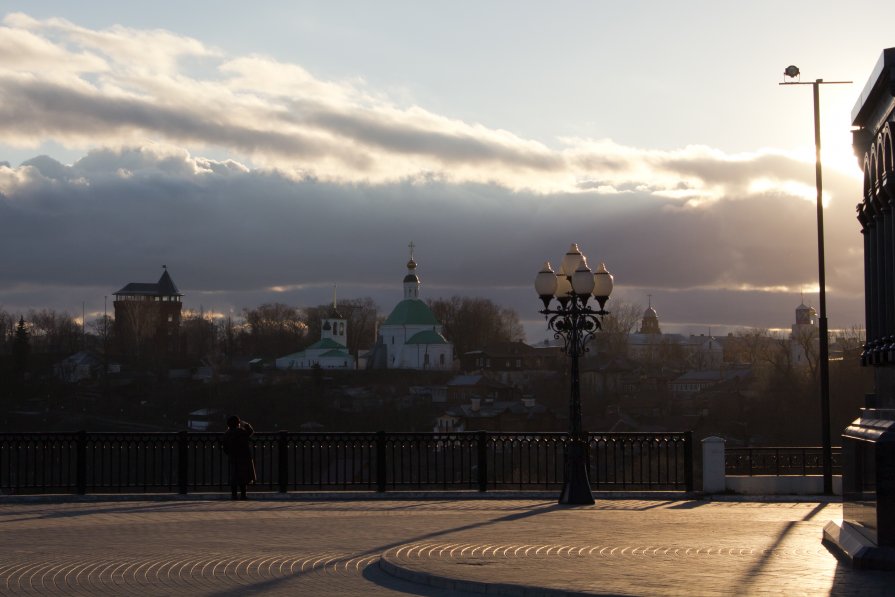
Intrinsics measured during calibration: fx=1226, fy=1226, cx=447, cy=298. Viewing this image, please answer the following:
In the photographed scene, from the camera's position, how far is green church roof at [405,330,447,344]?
150875 millimetres

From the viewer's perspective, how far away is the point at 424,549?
12.9 meters

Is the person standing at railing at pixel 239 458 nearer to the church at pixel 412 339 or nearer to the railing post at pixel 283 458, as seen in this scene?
the railing post at pixel 283 458

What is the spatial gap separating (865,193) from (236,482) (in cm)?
1135

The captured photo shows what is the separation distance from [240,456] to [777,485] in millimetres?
8938

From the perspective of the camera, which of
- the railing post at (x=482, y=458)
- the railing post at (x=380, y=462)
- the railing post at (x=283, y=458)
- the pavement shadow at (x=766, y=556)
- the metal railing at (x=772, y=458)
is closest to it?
the pavement shadow at (x=766, y=556)

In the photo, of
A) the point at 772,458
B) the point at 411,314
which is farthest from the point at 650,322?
the point at 772,458

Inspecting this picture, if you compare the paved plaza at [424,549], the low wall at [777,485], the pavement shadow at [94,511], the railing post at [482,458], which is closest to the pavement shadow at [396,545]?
the paved plaza at [424,549]

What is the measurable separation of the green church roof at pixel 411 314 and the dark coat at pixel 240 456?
133727 millimetres

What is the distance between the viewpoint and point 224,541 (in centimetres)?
1416

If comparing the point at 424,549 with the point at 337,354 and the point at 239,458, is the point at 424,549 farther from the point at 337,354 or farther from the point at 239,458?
the point at 337,354

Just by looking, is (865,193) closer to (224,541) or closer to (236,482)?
(224,541)

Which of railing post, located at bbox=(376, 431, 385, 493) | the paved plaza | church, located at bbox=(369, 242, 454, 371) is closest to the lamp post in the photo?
the paved plaza

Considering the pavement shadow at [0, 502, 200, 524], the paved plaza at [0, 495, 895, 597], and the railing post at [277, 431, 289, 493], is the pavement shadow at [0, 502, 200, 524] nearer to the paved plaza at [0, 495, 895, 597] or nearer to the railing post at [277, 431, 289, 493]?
the paved plaza at [0, 495, 895, 597]

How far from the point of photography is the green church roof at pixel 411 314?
154 m
